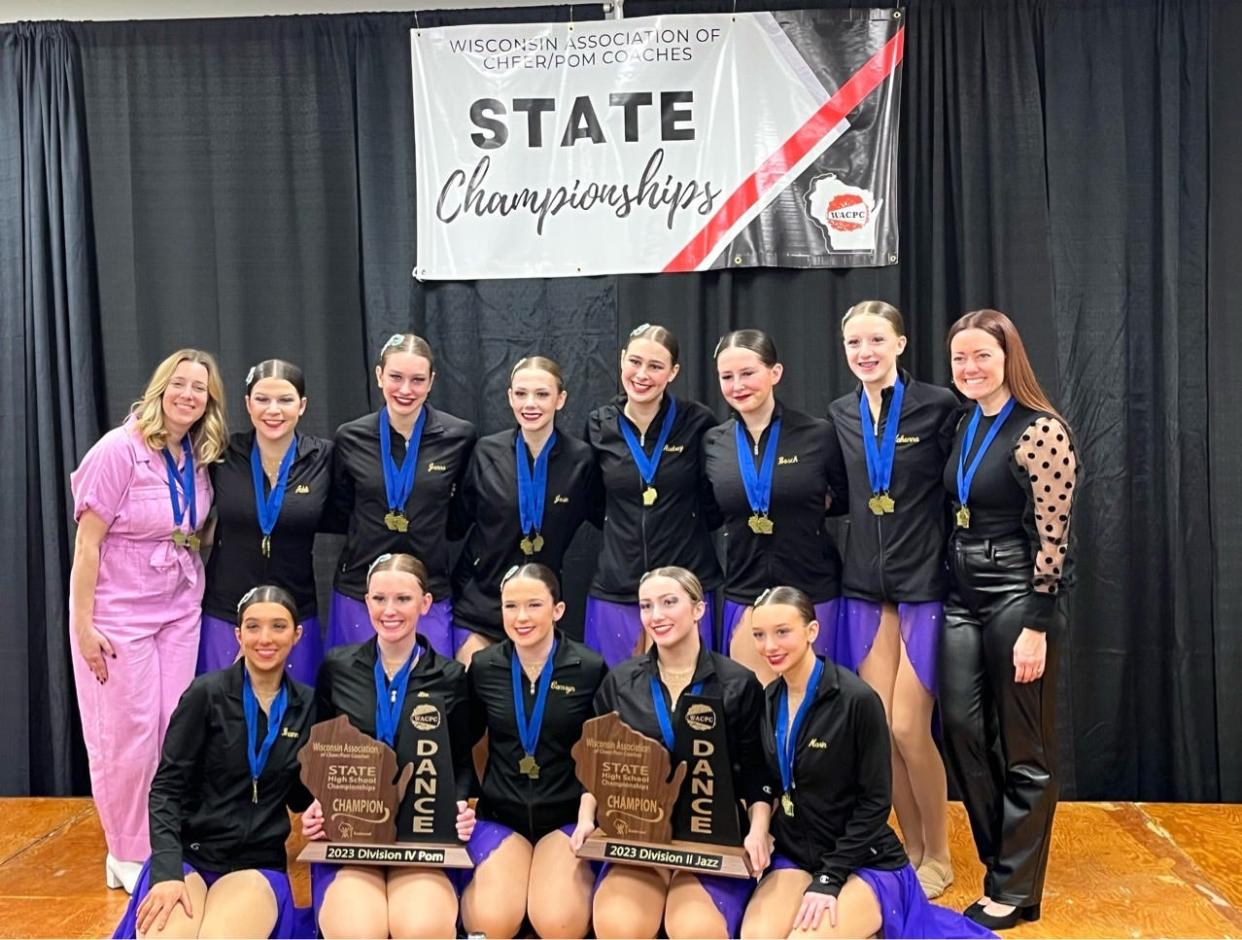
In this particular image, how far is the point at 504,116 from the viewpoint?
421 centimetres

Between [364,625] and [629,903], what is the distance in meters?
1.27

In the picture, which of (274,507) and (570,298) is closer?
(274,507)

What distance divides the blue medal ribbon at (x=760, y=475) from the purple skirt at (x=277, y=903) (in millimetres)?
1718

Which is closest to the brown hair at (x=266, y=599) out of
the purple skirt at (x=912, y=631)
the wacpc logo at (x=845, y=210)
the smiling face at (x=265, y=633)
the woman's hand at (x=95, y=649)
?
the smiling face at (x=265, y=633)

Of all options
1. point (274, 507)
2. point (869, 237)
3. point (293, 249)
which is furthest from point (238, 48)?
point (869, 237)

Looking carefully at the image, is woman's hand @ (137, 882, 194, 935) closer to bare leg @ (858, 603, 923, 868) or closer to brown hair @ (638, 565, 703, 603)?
brown hair @ (638, 565, 703, 603)

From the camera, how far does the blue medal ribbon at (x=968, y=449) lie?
306 centimetres

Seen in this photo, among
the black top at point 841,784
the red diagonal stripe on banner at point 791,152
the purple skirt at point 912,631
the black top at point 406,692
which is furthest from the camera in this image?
the red diagonal stripe on banner at point 791,152

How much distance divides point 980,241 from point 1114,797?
7.45ft

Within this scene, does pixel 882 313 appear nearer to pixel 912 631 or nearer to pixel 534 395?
pixel 912 631

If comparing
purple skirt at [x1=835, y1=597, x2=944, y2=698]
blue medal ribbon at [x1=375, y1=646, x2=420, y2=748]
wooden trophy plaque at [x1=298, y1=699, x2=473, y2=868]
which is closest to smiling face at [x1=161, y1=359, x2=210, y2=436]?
blue medal ribbon at [x1=375, y1=646, x2=420, y2=748]

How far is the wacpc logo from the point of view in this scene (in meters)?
4.15

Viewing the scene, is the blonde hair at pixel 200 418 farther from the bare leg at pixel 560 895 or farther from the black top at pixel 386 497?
the bare leg at pixel 560 895

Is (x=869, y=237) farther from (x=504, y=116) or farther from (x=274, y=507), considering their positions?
(x=274, y=507)
